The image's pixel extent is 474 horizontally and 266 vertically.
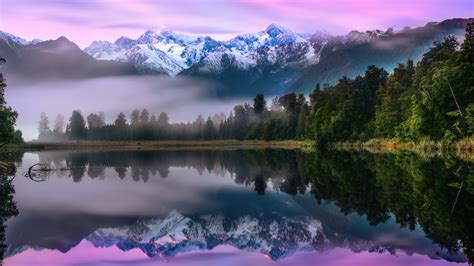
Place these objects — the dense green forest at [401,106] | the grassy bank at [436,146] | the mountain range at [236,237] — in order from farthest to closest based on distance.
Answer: the dense green forest at [401,106] < the grassy bank at [436,146] < the mountain range at [236,237]

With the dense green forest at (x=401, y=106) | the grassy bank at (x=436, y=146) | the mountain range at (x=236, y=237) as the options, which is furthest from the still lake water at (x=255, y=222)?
the dense green forest at (x=401, y=106)

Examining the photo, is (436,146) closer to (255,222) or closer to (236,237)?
(255,222)

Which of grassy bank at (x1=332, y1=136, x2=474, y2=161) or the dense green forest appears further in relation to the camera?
the dense green forest

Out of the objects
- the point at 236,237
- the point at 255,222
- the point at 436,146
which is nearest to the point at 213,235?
the point at 236,237

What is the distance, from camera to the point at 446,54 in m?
90.9

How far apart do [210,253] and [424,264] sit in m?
6.28

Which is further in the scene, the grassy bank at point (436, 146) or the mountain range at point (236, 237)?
the grassy bank at point (436, 146)

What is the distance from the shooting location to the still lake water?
19016 mm

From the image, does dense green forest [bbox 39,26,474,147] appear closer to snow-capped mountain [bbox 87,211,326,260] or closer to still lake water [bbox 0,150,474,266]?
still lake water [bbox 0,150,474,266]

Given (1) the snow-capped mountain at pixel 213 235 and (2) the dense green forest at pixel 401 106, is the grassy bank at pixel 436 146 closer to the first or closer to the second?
(2) the dense green forest at pixel 401 106

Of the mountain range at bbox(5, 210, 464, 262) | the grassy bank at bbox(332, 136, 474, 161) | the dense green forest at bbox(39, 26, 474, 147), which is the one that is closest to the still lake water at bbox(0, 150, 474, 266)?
the mountain range at bbox(5, 210, 464, 262)

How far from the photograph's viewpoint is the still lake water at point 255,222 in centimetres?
1902

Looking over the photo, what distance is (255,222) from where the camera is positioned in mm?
26328

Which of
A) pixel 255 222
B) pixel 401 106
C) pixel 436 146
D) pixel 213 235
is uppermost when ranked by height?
pixel 401 106
